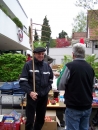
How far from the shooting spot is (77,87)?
2236 millimetres

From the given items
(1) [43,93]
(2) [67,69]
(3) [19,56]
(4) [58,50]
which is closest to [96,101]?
(1) [43,93]

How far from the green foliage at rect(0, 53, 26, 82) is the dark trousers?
27.7 feet

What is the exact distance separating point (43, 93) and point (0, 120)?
1048mm

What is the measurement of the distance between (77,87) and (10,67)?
9872 mm

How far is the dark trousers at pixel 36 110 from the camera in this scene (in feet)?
10.0

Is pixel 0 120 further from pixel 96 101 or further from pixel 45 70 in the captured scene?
pixel 96 101

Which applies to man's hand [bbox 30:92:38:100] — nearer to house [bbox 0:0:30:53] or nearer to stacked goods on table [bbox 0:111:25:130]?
stacked goods on table [bbox 0:111:25:130]

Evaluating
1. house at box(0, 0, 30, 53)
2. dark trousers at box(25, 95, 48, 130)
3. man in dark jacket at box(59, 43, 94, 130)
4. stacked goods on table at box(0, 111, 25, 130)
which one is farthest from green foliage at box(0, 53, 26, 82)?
man in dark jacket at box(59, 43, 94, 130)

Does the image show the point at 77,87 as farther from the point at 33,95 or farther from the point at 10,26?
the point at 10,26

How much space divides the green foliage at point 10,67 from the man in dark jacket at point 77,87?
953 cm

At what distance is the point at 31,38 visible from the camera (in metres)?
3.31

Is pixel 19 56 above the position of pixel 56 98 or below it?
above

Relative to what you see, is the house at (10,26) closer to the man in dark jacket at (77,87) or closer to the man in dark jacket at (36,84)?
the man in dark jacket at (36,84)

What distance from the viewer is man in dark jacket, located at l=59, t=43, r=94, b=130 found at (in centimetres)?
224
